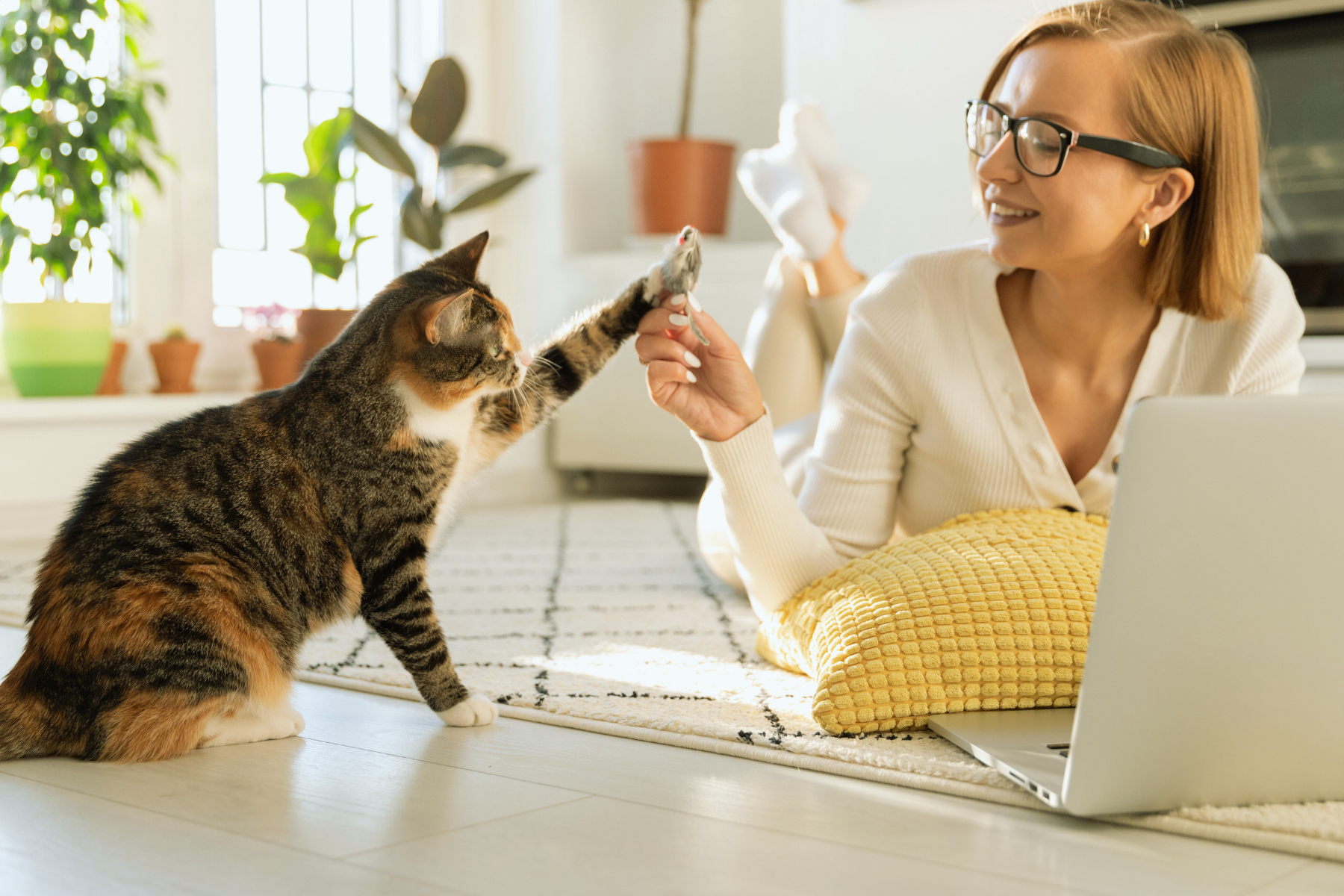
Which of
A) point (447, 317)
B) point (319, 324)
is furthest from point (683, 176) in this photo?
point (447, 317)

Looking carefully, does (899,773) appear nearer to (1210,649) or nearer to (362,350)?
(1210,649)

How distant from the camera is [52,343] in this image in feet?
10.1

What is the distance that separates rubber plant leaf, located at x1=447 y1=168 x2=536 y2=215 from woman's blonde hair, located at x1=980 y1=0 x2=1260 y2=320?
2.44m

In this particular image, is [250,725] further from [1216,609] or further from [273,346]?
[273,346]

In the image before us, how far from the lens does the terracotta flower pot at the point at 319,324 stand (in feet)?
11.7

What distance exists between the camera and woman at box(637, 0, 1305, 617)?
1.38 metres

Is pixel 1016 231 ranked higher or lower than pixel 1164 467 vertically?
higher

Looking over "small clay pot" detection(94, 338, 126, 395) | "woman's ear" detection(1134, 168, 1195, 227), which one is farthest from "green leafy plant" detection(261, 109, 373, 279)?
"woman's ear" detection(1134, 168, 1195, 227)

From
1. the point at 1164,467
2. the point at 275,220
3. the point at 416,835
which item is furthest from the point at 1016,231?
the point at 275,220

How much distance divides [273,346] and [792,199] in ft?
6.32

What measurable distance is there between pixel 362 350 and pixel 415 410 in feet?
0.28

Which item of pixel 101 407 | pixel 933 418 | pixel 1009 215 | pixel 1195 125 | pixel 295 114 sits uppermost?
pixel 295 114

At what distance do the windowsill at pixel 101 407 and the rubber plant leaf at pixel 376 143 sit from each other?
0.79m

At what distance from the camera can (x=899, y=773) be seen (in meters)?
1.12
